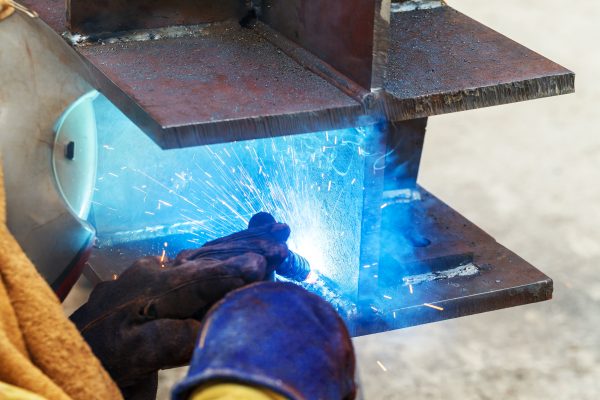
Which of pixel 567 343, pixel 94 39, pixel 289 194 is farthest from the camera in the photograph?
pixel 567 343

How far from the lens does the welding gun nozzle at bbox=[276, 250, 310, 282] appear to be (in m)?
2.16

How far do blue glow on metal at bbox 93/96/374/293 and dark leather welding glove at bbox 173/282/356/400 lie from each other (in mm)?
720

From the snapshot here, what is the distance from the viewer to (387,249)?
7.90ft

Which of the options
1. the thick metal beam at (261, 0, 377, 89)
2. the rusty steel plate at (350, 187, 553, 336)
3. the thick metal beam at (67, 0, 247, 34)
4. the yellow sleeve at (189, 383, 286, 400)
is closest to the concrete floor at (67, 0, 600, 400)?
the rusty steel plate at (350, 187, 553, 336)

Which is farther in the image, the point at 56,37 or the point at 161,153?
the point at 161,153

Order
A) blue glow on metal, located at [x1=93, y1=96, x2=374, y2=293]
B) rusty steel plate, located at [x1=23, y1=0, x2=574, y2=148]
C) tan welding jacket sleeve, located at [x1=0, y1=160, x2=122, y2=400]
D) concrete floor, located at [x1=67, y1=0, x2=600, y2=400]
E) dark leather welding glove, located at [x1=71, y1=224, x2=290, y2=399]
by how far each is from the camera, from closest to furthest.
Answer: tan welding jacket sleeve, located at [x1=0, y1=160, x2=122, y2=400], dark leather welding glove, located at [x1=71, y1=224, x2=290, y2=399], rusty steel plate, located at [x1=23, y1=0, x2=574, y2=148], blue glow on metal, located at [x1=93, y1=96, x2=374, y2=293], concrete floor, located at [x1=67, y1=0, x2=600, y2=400]

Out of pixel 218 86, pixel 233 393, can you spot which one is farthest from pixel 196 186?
pixel 233 393

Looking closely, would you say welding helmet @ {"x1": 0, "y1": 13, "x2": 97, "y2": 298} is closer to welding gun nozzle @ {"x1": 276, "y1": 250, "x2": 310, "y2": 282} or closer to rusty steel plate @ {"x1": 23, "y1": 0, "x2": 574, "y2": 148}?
rusty steel plate @ {"x1": 23, "y1": 0, "x2": 574, "y2": 148}

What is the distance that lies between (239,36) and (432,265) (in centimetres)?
69

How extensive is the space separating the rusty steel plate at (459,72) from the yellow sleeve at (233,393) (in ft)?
2.18

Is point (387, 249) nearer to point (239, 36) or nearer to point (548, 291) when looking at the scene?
point (548, 291)

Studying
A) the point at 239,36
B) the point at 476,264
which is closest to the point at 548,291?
the point at 476,264

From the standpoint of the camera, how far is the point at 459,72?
2.06 meters

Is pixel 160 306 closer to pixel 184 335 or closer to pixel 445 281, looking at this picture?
pixel 184 335
